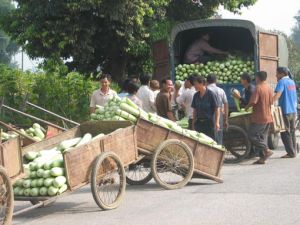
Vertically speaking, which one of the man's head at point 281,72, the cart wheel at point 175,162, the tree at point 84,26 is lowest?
the cart wheel at point 175,162

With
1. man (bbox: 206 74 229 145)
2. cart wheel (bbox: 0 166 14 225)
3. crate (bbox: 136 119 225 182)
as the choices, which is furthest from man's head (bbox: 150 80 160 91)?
cart wheel (bbox: 0 166 14 225)

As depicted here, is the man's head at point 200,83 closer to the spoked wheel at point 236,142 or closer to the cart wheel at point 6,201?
the spoked wheel at point 236,142

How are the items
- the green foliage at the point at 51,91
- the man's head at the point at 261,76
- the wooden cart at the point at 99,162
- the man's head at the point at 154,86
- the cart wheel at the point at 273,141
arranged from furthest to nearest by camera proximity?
the green foliage at the point at 51,91
the cart wheel at the point at 273,141
the man's head at the point at 154,86
the man's head at the point at 261,76
the wooden cart at the point at 99,162

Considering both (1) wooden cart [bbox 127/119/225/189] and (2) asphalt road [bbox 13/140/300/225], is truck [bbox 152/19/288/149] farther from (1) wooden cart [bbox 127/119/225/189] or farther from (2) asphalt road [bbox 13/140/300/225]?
(1) wooden cart [bbox 127/119/225/189]

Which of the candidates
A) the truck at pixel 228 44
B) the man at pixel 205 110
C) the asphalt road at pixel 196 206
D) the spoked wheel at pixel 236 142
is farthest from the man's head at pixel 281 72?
the asphalt road at pixel 196 206

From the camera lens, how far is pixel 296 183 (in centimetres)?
994

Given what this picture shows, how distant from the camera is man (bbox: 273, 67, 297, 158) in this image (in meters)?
13.5

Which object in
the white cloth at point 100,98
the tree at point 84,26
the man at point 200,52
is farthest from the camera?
the tree at point 84,26

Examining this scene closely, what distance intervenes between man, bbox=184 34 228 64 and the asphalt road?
6354 millimetres

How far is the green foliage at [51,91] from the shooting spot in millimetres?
20453

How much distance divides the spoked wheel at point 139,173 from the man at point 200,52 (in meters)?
6.32

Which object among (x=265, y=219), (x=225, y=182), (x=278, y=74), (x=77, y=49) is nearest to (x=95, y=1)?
(x=77, y=49)

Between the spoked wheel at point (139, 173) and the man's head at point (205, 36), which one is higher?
the man's head at point (205, 36)

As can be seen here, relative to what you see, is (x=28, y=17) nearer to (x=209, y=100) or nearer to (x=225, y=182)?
(x=209, y=100)
